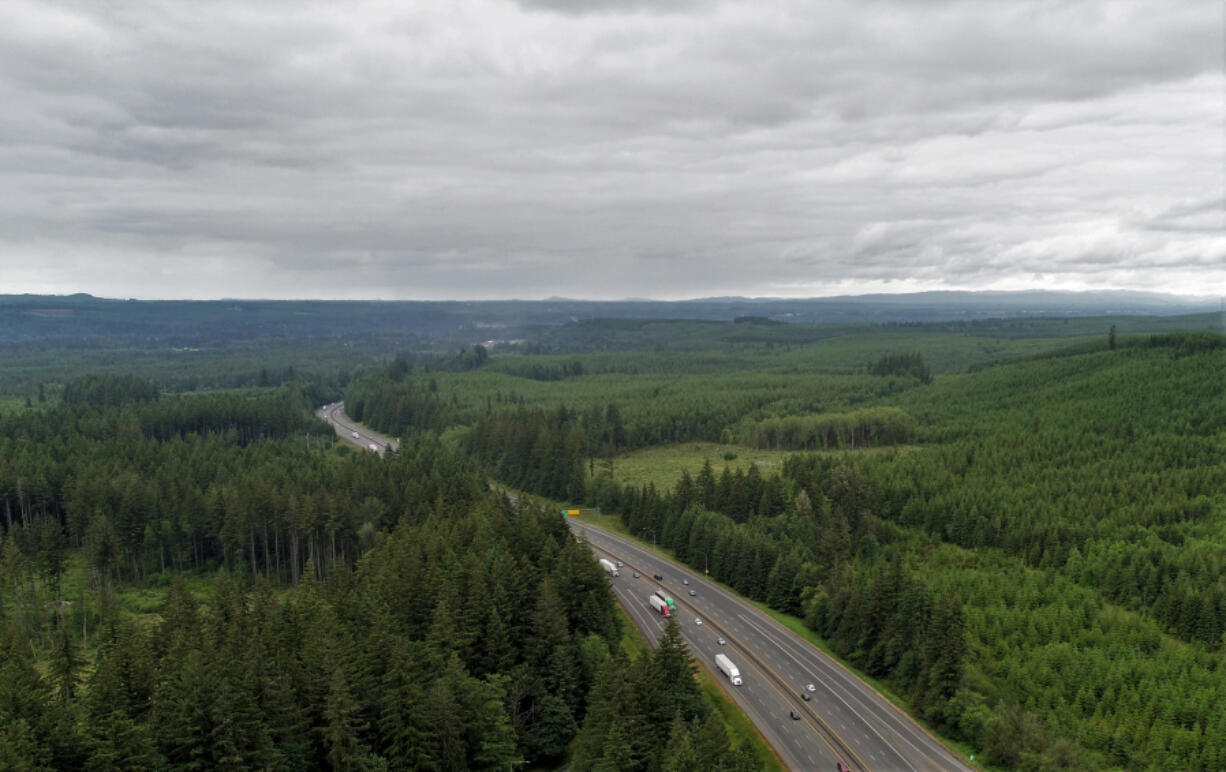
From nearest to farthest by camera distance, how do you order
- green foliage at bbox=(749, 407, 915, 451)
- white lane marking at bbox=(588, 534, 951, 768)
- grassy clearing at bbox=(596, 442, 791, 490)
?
1. white lane marking at bbox=(588, 534, 951, 768)
2. grassy clearing at bbox=(596, 442, 791, 490)
3. green foliage at bbox=(749, 407, 915, 451)

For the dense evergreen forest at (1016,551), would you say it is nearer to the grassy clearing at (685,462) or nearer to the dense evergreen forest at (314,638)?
the grassy clearing at (685,462)

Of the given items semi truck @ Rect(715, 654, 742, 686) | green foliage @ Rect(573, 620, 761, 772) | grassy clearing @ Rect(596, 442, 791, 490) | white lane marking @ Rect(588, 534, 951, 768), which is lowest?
white lane marking @ Rect(588, 534, 951, 768)

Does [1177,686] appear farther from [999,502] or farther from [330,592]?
[330,592]

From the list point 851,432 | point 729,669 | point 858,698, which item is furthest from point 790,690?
point 851,432

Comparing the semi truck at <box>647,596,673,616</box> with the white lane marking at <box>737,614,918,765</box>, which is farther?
the semi truck at <box>647,596,673,616</box>

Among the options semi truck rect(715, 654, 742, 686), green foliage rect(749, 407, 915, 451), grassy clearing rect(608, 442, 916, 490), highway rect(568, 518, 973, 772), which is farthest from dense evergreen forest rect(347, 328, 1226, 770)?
semi truck rect(715, 654, 742, 686)

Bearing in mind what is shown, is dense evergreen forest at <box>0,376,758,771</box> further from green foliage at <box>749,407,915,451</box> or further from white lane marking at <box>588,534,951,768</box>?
green foliage at <box>749,407,915,451</box>

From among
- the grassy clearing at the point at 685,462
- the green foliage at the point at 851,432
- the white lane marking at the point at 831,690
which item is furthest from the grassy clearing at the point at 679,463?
the white lane marking at the point at 831,690
